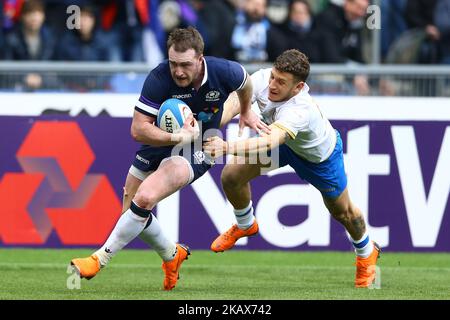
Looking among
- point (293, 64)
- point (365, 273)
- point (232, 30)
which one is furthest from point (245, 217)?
point (232, 30)

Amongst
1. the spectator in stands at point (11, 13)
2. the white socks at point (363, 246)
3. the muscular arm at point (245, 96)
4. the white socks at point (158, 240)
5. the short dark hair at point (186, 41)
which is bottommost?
the white socks at point (363, 246)

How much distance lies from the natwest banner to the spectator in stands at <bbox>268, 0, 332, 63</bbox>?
236 cm

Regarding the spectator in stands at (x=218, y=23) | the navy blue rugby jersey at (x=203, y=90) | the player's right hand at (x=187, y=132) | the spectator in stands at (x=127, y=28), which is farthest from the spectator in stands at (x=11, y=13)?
the player's right hand at (x=187, y=132)

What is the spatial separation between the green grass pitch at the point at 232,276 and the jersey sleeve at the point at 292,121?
1.32 metres

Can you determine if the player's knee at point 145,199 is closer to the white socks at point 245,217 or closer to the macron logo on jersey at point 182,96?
the macron logo on jersey at point 182,96

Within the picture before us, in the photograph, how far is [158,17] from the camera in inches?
611

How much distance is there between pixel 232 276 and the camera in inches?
432

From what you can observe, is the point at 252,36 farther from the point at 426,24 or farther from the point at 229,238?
the point at 229,238

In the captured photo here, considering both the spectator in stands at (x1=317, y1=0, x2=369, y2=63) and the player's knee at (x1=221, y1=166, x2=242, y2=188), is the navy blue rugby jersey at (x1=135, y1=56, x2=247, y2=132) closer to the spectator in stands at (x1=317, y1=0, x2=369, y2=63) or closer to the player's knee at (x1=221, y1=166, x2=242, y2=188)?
the player's knee at (x1=221, y1=166, x2=242, y2=188)

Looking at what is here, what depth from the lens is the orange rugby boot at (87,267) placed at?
924 centimetres

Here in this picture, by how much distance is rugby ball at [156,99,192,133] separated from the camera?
9234 mm

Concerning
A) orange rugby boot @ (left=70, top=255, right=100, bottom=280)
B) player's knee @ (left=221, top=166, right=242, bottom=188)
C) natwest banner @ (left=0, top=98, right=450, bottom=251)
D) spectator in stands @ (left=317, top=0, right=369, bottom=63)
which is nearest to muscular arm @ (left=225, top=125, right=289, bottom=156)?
player's knee @ (left=221, top=166, right=242, bottom=188)

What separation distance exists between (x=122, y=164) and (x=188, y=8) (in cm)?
355

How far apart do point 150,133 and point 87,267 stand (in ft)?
3.75
